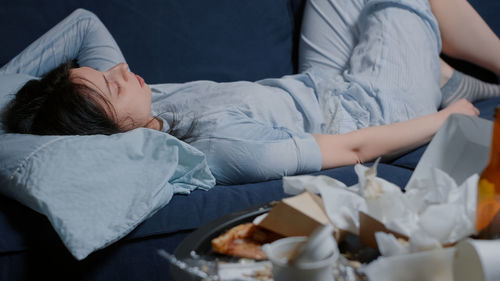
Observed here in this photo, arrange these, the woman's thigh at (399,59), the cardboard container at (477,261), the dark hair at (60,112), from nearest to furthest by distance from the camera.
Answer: the cardboard container at (477,261), the dark hair at (60,112), the woman's thigh at (399,59)

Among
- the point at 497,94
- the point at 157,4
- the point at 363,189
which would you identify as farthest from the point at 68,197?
the point at 497,94

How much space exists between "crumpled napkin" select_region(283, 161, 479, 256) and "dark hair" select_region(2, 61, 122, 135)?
2.10 feet

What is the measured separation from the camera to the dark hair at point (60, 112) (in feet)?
4.09

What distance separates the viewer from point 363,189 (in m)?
0.73

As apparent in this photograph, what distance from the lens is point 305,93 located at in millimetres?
1629

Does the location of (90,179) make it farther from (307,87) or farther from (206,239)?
(307,87)

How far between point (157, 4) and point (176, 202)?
0.86 meters

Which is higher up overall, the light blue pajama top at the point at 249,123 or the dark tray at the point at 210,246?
the dark tray at the point at 210,246

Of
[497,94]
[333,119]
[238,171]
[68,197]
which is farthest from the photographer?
[497,94]

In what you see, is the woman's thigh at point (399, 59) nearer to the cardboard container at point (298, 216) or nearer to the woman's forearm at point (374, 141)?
the woman's forearm at point (374, 141)

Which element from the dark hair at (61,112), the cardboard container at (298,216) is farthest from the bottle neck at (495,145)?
the dark hair at (61,112)

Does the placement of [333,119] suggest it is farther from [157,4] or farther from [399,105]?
[157,4]

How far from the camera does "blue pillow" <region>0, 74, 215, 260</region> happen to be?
3.30ft

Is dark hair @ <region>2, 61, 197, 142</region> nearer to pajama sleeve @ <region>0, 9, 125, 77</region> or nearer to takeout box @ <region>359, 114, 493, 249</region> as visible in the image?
pajama sleeve @ <region>0, 9, 125, 77</region>
